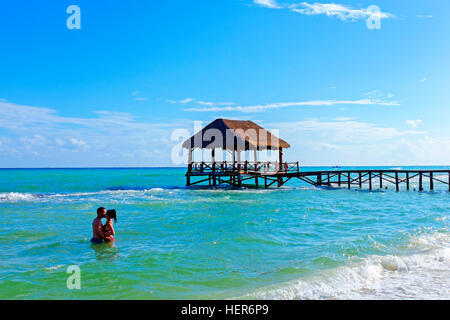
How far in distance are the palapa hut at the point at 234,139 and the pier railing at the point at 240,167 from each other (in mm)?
407

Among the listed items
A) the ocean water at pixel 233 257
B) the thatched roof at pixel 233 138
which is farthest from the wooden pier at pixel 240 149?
the ocean water at pixel 233 257

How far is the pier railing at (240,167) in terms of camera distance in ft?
96.0

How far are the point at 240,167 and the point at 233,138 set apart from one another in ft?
8.68

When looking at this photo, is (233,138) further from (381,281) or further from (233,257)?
(381,281)

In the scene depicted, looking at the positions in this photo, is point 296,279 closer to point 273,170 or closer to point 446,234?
point 446,234

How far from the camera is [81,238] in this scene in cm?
1028

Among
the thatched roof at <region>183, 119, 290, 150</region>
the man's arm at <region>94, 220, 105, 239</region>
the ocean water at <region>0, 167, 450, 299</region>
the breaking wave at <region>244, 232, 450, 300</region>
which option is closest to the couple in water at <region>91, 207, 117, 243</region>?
the man's arm at <region>94, 220, 105, 239</region>

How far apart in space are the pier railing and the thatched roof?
4.93 feet

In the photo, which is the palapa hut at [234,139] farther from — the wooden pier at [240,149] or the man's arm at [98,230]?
the man's arm at [98,230]

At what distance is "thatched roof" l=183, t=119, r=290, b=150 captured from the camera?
28.0 metres

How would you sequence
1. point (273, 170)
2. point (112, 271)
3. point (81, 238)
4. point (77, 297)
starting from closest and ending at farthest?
point (77, 297), point (112, 271), point (81, 238), point (273, 170)
